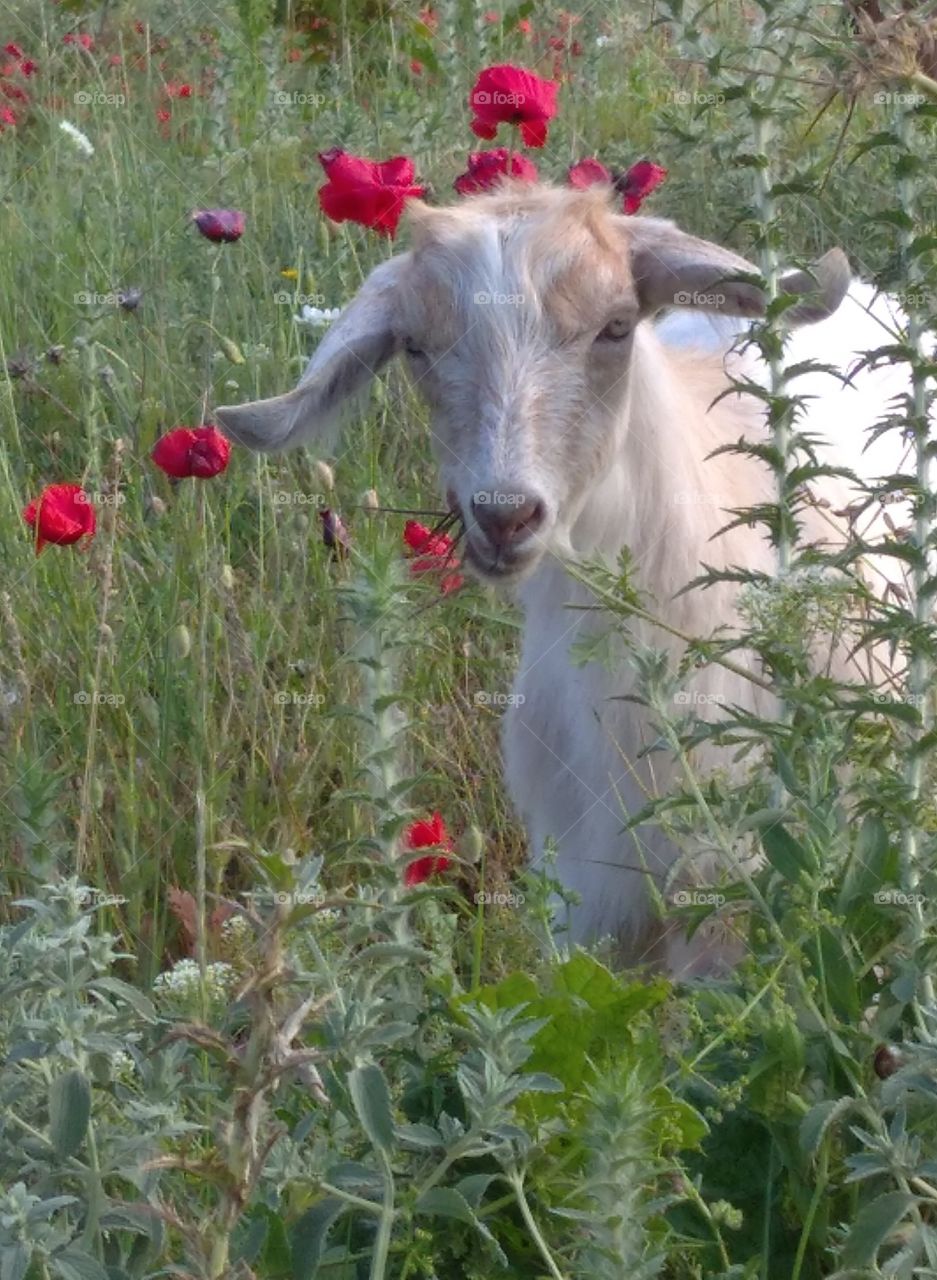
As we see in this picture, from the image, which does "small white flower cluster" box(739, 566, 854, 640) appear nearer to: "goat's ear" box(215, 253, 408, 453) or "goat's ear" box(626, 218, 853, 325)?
"goat's ear" box(626, 218, 853, 325)

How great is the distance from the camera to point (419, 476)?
389 cm

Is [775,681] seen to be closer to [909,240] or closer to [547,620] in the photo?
[909,240]

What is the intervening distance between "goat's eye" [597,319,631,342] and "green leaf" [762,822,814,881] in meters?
1.12

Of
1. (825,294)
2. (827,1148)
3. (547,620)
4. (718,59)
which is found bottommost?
(547,620)

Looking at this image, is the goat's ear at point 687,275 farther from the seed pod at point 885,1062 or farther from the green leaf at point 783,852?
the seed pod at point 885,1062

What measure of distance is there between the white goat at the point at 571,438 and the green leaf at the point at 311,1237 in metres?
1.14

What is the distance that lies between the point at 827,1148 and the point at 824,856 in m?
0.25

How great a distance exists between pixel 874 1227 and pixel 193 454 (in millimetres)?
1583

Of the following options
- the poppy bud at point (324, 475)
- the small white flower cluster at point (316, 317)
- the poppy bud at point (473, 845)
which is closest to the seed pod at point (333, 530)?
the poppy bud at point (324, 475)

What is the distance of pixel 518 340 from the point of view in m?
2.60

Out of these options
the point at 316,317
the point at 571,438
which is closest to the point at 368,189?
the point at 571,438


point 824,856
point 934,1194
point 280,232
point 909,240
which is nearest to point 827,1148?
point 934,1194

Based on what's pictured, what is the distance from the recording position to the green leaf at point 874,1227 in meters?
1.45

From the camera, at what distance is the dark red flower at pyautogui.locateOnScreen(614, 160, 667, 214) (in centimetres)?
324
